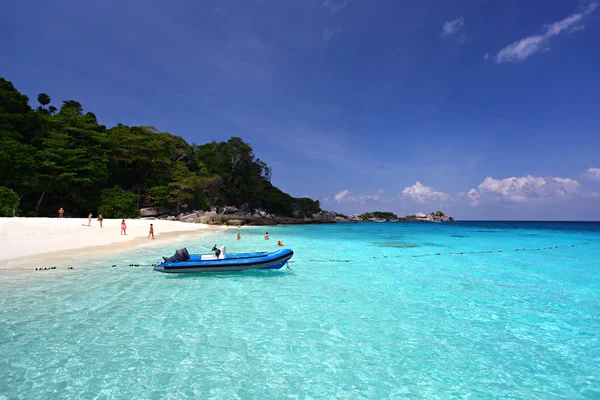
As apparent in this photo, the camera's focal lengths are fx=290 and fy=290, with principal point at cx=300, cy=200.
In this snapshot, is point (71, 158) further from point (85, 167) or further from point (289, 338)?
point (289, 338)

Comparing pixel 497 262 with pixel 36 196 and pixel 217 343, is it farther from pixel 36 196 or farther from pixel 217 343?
pixel 36 196

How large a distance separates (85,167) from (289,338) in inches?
1600

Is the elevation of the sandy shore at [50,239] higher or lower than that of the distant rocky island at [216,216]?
lower

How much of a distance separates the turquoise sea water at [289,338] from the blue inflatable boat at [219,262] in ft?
1.52

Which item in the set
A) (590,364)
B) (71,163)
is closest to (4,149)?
(71,163)

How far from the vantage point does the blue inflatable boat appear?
11.4 m

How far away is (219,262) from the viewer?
11.7 metres

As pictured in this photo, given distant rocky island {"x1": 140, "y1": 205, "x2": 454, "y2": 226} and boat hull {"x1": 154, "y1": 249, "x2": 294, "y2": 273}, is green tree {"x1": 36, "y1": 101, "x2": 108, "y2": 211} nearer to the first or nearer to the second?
distant rocky island {"x1": 140, "y1": 205, "x2": 454, "y2": 226}

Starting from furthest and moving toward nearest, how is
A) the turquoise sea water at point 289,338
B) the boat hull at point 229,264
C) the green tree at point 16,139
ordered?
the green tree at point 16,139
the boat hull at point 229,264
the turquoise sea water at point 289,338

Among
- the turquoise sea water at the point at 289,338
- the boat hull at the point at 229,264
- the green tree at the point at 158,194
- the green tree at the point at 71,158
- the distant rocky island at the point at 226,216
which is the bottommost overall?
the turquoise sea water at the point at 289,338

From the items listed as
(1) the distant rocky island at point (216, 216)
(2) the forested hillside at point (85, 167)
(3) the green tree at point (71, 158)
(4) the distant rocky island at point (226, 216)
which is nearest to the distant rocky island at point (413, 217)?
(4) the distant rocky island at point (226, 216)

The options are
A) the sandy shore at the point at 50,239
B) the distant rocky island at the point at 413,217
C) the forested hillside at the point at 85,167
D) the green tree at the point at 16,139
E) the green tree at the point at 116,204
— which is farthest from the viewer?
the distant rocky island at the point at 413,217

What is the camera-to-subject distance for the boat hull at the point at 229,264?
11.4 m

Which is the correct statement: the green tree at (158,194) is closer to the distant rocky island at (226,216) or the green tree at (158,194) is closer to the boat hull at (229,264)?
the distant rocky island at (226,216)
